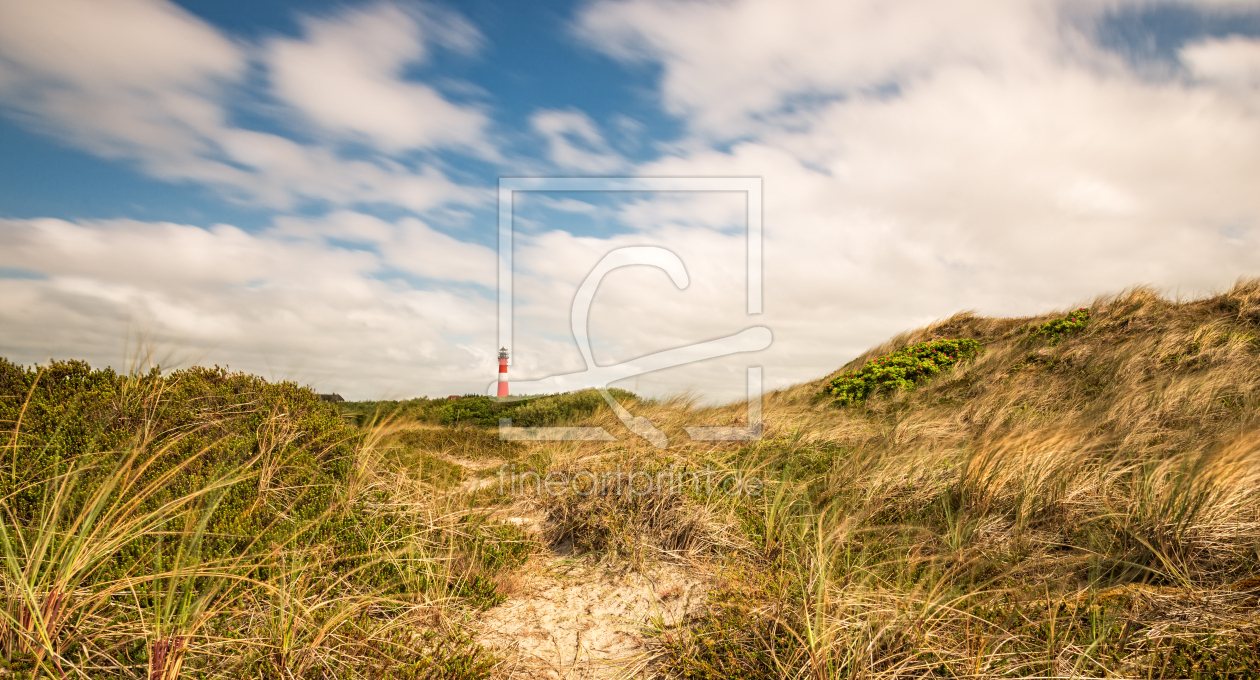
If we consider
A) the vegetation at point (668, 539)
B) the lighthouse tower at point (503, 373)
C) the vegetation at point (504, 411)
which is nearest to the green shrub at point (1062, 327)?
the vegetation at point (668, 539)

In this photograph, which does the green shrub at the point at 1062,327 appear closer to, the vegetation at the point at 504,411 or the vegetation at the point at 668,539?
the vegetation at the point at 668,539

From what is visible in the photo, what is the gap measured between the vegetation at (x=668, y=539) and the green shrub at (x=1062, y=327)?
14.6ft

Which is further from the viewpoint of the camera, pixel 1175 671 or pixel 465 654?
pixel 465 654

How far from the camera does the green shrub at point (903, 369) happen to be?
10.7 m

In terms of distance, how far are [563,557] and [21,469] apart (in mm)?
3868

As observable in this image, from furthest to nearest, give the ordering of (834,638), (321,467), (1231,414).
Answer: (1231,414)
(321,467)
(834,638)

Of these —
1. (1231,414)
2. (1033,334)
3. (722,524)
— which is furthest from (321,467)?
(1033,334)

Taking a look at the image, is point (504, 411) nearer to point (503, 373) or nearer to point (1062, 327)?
point (503, 373)

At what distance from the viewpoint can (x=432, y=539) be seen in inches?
175

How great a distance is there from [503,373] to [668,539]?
54.8 ft

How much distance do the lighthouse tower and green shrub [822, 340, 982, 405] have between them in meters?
11.1

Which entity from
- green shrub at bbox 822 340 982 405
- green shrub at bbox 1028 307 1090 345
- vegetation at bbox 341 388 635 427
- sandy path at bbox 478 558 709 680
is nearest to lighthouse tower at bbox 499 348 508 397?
vegetation at bbox 341 388 635 427

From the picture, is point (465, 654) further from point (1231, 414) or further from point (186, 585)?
point (1231, 414)

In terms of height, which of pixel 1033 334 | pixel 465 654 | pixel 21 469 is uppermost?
pixel 1033 334
